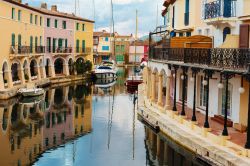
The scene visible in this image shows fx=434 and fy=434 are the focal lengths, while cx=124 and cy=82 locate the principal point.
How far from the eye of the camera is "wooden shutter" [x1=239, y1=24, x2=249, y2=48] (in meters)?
22.6

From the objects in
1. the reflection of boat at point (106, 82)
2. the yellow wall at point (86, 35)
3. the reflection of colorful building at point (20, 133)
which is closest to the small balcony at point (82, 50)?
the yellow wall at point (86, 35)

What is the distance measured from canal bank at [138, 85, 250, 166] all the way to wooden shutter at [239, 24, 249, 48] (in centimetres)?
493

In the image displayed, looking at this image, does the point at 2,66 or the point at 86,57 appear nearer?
the point at 2,66

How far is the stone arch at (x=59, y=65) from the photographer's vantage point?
64.0 meters

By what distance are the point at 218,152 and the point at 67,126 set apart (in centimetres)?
1433

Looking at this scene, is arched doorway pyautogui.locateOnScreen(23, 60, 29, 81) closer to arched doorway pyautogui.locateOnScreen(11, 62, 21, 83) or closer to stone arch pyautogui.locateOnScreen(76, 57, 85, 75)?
arched doorway pyautogui.locateOnScreen(11, 62, 21, 83)

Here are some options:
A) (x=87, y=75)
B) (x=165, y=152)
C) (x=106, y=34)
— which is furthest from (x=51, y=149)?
(x=106, y=34)

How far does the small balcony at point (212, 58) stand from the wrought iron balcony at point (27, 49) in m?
21.2

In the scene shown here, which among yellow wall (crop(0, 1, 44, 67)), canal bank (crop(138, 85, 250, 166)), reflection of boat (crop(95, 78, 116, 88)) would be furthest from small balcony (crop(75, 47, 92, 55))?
canal bank (crop(138, 85, 250, 166))

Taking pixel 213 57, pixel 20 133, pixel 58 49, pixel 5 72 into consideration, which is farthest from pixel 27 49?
pixel 213 57

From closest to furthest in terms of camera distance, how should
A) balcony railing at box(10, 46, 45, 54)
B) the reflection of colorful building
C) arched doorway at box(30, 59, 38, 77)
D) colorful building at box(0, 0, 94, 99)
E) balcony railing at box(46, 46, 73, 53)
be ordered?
the reflection of colorful building < colorful building at box(0, 0, 94, 99) < balcony railing at box(10, 46, 45, 54) < arched doorway at box(30, 59, 38, 77) < balcony railing at box(46, 46, 73, 53)

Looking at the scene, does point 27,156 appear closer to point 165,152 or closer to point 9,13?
point 165,152

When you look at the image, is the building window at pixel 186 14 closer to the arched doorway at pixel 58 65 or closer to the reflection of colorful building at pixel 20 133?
the reflection of colorful building at pixel 20 133

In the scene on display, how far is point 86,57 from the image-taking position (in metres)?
69.9
